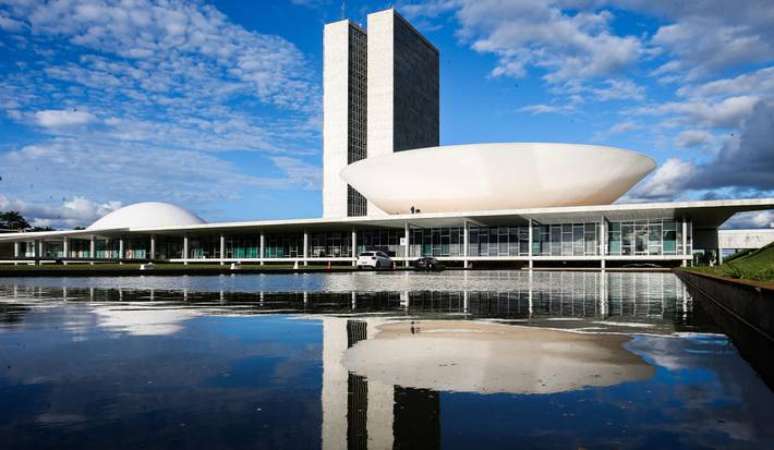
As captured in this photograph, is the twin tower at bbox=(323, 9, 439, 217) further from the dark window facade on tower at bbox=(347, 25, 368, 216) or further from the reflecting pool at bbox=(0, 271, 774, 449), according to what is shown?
the reflecting pool at bbox=(0, 271, 774, 449)

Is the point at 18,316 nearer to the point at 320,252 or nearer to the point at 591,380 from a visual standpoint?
the point at 591,380

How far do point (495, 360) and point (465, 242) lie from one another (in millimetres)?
55824

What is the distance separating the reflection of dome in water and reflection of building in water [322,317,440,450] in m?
0.23

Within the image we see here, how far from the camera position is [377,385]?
16.3 ft

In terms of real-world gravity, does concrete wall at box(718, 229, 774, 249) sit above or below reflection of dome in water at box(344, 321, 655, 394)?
above

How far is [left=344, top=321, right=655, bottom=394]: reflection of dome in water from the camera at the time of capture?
16.8ft

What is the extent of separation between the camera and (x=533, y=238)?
205ft

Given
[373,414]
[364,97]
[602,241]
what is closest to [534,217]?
[602,241]

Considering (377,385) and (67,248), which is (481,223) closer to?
(377,385)

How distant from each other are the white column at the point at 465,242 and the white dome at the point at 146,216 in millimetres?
55624

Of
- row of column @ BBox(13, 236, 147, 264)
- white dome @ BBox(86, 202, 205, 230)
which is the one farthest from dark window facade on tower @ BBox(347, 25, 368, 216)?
row of column @ BBox(13, 236, 147, 264)

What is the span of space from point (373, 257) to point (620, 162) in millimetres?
27222

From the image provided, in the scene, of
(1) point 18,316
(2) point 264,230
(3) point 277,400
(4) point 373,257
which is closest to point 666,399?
(3) point 277,400

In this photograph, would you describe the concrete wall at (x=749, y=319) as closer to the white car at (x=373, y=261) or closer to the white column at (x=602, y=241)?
the white car at (x=373, y=261)
